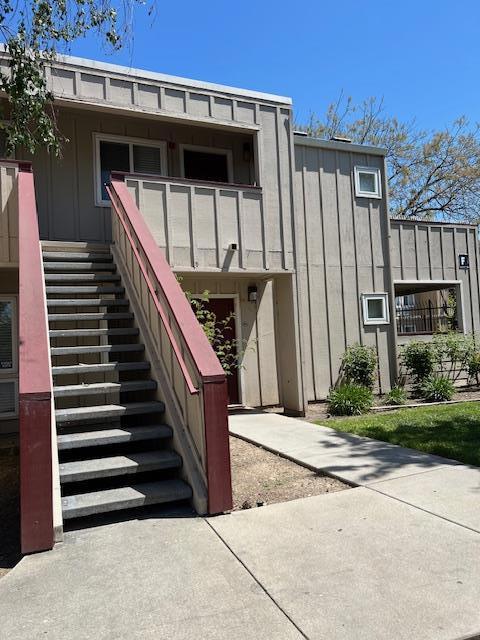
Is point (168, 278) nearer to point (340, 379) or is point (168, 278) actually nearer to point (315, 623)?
point (315, 623)

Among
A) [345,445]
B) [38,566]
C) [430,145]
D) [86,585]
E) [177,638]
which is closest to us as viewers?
[177,638]

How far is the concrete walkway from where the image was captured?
2.52 metres

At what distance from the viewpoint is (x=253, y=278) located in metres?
9.59

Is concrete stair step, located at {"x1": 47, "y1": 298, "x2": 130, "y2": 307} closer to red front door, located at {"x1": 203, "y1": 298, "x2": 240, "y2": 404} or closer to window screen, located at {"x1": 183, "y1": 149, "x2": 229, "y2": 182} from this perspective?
red front door, located at {"x1": 203, "y1": 298, "x2": 240, "y2": 404}

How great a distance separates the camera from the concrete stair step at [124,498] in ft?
12.7

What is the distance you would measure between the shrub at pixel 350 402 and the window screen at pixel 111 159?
5558mm

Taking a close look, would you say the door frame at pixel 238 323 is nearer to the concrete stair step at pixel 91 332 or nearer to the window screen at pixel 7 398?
the concrete stair step at pixel 91 332

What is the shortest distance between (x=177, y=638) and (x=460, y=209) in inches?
1012

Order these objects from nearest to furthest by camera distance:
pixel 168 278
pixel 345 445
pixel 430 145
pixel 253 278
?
pixel 168 278, pixel 345 445, pixel 253 278, pixel 430 145

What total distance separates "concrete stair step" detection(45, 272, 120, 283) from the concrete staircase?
0.01m

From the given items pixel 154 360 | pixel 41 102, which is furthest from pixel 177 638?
pixel 41 102

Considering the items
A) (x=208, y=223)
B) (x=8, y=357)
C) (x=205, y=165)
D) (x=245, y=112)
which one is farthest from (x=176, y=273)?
(x=245, y=112)

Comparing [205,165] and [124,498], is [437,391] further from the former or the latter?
[124,498]

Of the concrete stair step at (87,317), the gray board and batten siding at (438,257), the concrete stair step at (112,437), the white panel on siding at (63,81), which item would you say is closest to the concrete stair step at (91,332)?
the concrete stair step at (87,317)
